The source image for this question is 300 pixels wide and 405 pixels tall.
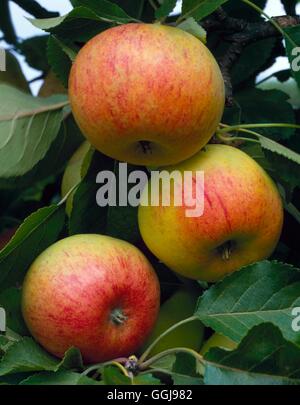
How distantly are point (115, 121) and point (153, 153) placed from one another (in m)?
0.10

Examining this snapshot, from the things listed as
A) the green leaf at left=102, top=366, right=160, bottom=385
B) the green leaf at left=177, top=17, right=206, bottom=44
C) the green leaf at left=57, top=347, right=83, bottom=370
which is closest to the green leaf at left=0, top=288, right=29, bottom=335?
the green leaf at left=57, top=347, right=83, bottom=370

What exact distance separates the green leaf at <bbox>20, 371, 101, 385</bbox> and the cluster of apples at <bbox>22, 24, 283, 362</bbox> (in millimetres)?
73

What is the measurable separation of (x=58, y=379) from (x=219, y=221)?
0.32 metres

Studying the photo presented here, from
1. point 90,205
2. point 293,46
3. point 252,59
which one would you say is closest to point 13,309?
point 90,205

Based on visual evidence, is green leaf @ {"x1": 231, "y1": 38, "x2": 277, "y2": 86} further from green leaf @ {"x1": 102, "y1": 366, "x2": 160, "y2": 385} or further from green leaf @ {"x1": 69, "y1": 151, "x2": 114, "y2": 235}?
green leaf @ {"x1": 102, "y1": 366, "x2": 160, "y2": 385}

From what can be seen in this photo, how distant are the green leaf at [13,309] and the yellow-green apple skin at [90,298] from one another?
0.02 meters

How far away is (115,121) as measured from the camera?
1213 millimetres

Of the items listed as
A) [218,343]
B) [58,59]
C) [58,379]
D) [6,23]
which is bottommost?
[218,343]

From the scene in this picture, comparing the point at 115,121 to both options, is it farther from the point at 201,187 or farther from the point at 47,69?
the point at 47,69

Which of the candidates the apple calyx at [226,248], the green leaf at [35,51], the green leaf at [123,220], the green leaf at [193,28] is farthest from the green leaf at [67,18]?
the green leaf at [35,51]

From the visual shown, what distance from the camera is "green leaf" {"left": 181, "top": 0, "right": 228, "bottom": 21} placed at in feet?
4.27

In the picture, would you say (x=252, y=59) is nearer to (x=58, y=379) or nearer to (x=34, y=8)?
(x=34, y=8)

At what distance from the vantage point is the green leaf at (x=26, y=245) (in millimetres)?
1295

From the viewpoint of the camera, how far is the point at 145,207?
132 cm
